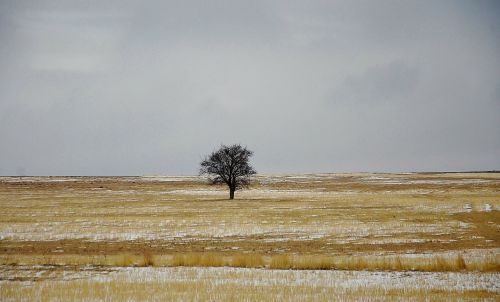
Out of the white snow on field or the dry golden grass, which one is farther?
the white snow on field

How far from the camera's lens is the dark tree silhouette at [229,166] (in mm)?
77000

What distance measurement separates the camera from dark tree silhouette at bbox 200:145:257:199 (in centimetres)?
7700

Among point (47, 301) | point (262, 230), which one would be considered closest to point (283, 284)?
point (47, 301)

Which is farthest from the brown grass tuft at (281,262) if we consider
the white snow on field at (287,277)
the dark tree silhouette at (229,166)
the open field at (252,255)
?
the dark tree silhouette at (229,166)

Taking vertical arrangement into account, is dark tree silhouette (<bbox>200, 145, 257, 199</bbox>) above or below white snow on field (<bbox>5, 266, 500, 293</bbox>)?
above

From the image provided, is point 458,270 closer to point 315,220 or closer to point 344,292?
point 344,292

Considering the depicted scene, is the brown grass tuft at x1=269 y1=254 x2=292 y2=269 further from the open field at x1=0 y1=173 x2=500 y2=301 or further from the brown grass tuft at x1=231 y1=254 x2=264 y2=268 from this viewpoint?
the brown grass tuft at x1=231 y1=254 x2=264 y2=268

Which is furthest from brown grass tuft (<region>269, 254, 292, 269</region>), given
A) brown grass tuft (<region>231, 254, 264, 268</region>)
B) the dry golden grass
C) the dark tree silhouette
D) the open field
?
the dark tree silhouette

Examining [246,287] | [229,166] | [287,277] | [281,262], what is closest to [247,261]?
[281,262]

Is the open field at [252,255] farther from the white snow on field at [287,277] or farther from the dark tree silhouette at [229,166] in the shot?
the dark tree silhouette at [229,166]

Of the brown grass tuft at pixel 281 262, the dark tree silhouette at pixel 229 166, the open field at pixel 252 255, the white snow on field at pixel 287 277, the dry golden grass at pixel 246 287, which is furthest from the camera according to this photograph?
the dark tree silhouette at pixel 229 166

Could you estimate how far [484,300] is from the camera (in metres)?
15.3

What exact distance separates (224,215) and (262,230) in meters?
11.3

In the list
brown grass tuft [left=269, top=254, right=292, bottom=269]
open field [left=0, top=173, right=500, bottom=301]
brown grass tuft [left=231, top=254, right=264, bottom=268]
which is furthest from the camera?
brown grass tuft [left=231, top=254, right=264, bottom=268]
